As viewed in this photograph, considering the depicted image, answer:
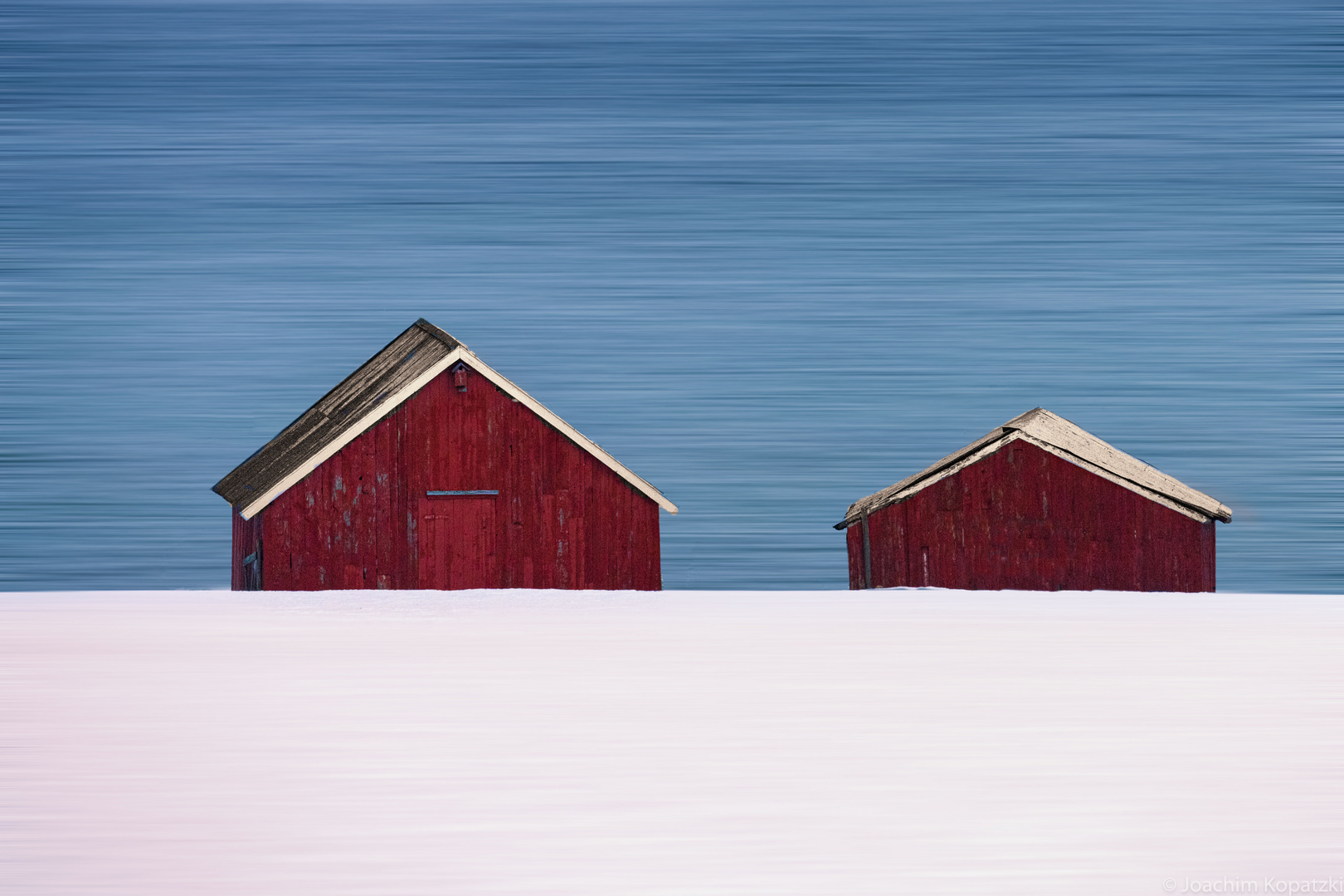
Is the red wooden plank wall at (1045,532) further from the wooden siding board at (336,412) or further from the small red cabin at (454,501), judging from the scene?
the wooden siding board at (336,412)

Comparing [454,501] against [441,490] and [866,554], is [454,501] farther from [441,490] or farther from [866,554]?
[866,554]

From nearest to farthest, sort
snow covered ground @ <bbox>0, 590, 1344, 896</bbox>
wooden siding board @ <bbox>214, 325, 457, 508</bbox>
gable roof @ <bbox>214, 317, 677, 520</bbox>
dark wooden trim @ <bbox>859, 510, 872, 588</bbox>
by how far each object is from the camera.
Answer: snow covered ground @ <bbox>0, 590, 1344, 896</bbox> < gable roof @ <bbox>214, 317, 677, 520</bbox> < wooden siding board @ <bbox>214, 325, 457, 508</bbox> < dark wooden trim @ <bbox>859, 510, 872, 588</bbox>

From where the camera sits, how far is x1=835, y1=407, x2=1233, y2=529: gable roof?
1561 inches

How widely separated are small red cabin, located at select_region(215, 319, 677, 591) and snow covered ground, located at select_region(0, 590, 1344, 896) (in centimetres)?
889

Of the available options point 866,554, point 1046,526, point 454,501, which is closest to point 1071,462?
point 1046,526

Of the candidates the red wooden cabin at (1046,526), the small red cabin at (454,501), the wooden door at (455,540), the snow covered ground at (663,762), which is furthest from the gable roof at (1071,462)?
the snow covered ground at (663,762)

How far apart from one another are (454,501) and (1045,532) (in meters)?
14.8

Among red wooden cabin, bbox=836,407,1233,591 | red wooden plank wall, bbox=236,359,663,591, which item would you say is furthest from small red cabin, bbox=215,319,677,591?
red wooden cabin, bbox=836,407,1233,591

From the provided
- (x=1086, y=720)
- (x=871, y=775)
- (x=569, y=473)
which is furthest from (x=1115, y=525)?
(x=871, y=775)

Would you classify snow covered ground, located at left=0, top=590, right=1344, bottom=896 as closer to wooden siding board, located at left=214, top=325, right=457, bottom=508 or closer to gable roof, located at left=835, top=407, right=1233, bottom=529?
wooden siding board, located at left=214, top=325, right=457, bottom=508

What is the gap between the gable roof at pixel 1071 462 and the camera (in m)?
39.7

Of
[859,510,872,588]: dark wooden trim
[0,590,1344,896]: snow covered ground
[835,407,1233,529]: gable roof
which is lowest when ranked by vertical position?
[0,590,1344,896]: snow covered ground

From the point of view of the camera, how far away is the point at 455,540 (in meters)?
35.6

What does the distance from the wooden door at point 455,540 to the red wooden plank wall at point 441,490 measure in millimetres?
147
